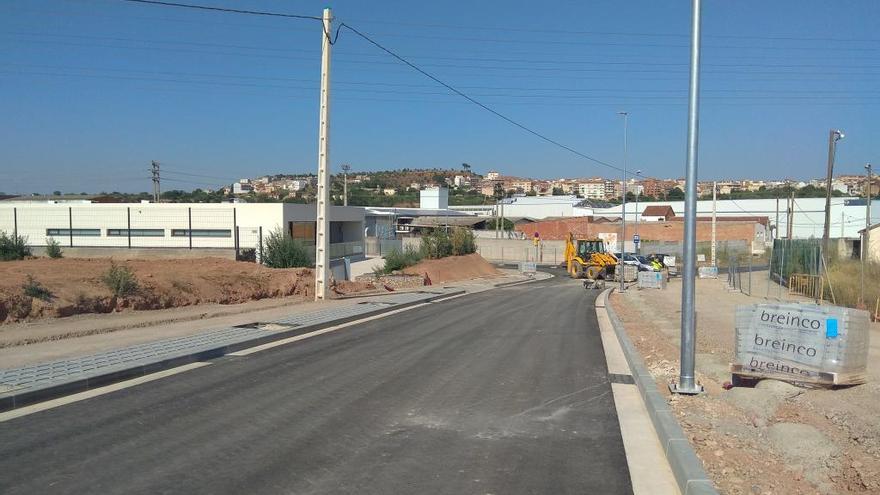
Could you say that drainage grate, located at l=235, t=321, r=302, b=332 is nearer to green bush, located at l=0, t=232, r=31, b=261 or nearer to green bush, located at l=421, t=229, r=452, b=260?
green bush, located at l=0, t=232, r=31, b=261

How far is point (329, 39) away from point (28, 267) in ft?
39.7

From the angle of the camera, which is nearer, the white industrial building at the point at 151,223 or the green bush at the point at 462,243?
the white industrial building at the point at 151,223

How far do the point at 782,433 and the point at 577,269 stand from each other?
148 ft

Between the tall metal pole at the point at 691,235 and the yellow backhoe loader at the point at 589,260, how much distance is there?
40140 mm

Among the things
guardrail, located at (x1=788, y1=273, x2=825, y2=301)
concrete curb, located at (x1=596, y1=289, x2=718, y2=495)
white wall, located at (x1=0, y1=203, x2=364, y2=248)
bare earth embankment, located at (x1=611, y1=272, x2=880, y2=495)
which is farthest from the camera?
white wall, located at (x1=0, y1=203, x2=364, y2=248)

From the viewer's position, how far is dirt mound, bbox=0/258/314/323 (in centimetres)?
1585

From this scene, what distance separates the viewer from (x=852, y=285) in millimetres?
25969

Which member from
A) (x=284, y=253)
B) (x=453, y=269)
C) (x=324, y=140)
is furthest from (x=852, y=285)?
(x=453, y=269)

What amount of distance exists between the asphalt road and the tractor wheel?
39357 millimetres

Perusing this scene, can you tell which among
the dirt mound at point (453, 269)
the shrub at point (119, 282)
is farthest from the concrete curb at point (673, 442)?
the dirt mound at point (453, 269)

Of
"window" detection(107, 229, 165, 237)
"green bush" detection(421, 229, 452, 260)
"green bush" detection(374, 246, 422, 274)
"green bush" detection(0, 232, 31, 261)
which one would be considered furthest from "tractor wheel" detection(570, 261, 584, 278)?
"green bush" detection(0, 232, 31, 261)

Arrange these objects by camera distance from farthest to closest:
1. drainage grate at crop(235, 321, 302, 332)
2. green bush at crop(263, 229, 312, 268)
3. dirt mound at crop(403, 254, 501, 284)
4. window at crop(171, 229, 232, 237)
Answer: window at crop(171, 229, 232, 237)
dirt mound at crop(403, 254, 501, 284)
green bush at crop(263, 229, 312, 268)
drainage grate at crop(235, 321, 302, 332)

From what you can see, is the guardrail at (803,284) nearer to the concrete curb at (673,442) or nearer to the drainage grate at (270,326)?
the drainage grate at (270,326)

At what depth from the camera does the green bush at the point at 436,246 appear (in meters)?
49.1
